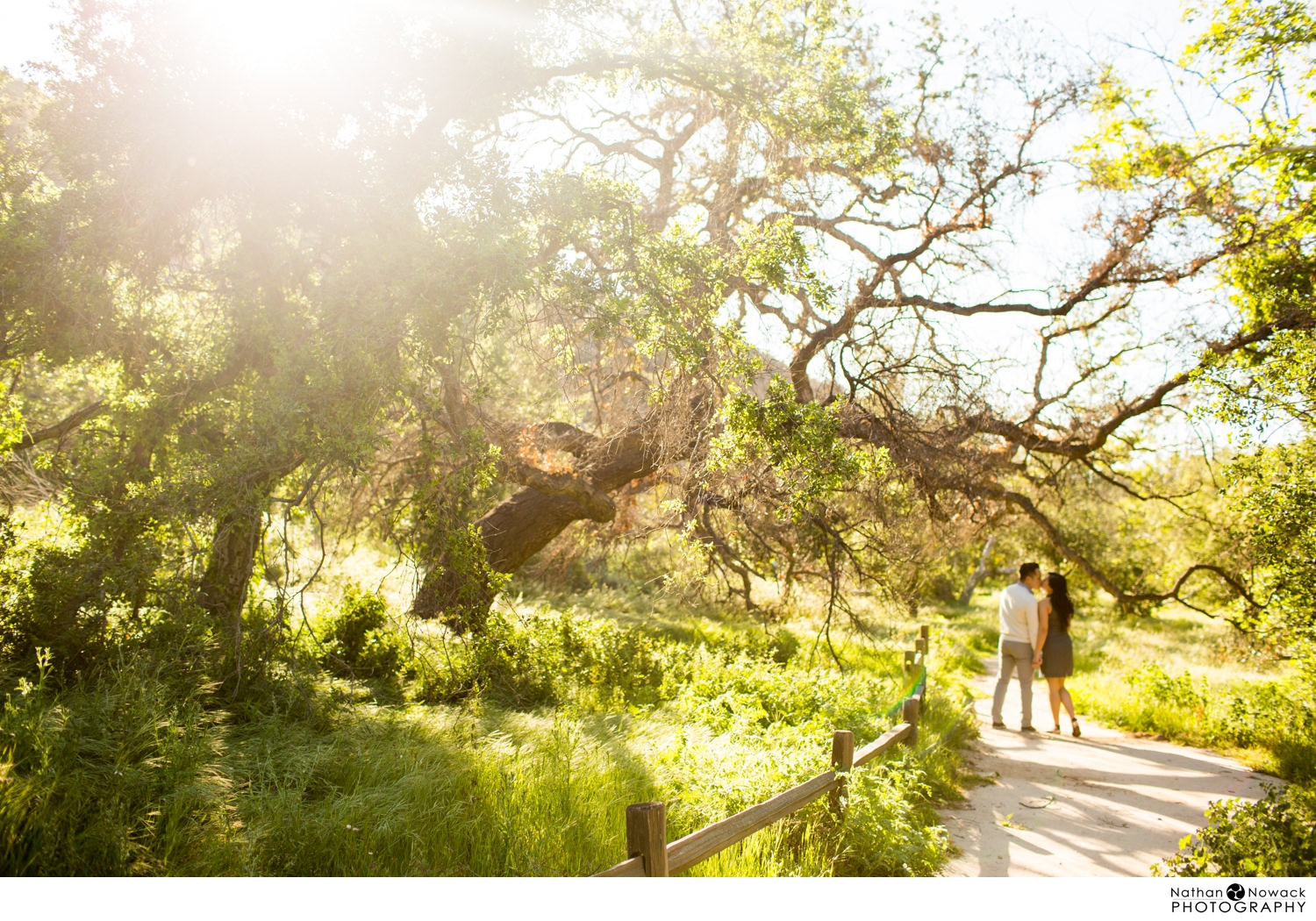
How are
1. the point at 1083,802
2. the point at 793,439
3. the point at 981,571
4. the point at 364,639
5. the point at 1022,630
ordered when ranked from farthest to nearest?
the point at 981,571 < the point at 1022,630 < the point at 364,639 < the point at 1083,802 < the point at 793,439

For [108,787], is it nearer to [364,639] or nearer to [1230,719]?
[364,639]

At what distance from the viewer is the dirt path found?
17.9 ft

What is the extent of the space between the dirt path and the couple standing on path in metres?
0.56

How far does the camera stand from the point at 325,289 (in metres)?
6.42

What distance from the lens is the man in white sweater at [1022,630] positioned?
9625mm

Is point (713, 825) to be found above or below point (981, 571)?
above

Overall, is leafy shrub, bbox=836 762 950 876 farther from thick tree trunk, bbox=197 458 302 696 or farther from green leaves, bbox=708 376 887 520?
thick tree trunk, bbox=197 458 302 696

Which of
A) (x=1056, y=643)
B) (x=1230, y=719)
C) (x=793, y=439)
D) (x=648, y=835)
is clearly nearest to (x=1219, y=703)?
(x=1230, y=719)

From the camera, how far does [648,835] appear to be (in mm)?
3197

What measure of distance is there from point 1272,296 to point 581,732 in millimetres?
8558

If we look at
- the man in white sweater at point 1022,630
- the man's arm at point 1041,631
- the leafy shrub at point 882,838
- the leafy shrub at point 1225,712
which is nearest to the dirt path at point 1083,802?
the leafy shrub at point 882,838

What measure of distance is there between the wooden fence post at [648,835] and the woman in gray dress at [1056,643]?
8146 millimetres
